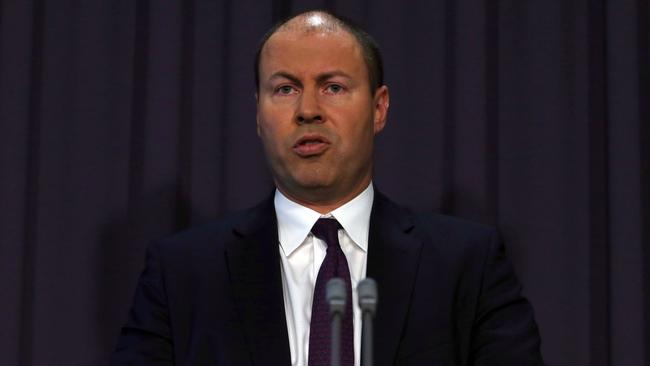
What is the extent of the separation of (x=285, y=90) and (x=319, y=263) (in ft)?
1.12

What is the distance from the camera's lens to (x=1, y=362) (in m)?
2.58

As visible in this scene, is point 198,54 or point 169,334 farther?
point 198,54

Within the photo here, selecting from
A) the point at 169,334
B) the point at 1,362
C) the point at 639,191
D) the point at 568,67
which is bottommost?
the point at 1,362

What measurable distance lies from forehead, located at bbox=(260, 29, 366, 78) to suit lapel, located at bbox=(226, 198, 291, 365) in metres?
0.28

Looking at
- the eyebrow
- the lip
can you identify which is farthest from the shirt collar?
the eyebrow

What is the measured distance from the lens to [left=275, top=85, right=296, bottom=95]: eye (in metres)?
2.14

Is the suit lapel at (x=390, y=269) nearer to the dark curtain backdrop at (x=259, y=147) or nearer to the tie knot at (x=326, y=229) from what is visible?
the tie knot at (x=326, y=229)

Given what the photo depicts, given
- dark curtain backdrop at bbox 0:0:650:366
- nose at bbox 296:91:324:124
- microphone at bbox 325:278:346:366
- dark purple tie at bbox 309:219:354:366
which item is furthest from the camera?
dark curtain backdrop at bbox 0:0:650:366

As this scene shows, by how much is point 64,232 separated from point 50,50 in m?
0.44

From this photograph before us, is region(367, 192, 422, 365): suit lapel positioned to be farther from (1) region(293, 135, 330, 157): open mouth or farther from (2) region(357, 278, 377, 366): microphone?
(2) region(357, 278, 377, 366): microphone

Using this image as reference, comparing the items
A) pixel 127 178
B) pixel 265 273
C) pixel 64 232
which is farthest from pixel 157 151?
pixel 265 273

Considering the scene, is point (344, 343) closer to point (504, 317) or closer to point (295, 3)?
point (504, 317)

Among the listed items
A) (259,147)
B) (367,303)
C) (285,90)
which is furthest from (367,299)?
(259,147)

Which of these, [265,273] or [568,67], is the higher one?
[568,67]
